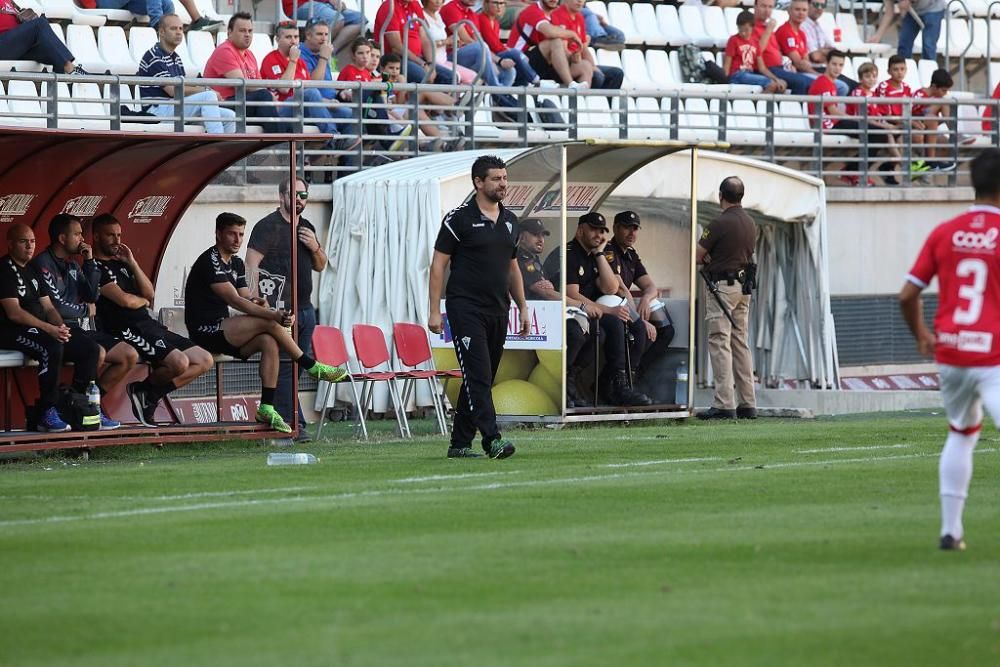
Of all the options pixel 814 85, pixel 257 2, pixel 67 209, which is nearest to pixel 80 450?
Answer: pixel 67 209

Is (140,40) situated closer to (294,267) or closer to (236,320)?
(294,267)

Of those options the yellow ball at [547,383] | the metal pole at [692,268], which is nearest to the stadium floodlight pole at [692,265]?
the metal pole at [692,268]

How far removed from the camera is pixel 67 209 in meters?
17.3

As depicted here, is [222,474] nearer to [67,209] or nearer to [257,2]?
[67,209]

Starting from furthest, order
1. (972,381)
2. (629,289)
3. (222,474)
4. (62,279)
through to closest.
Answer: (629,289), (62,279), (222,474), (972,381)

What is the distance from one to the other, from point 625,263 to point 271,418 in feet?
16.0

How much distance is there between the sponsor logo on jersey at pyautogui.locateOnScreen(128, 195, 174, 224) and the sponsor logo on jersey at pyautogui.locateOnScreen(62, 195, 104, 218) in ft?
1.47

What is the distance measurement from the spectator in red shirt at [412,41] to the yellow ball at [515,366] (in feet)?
19.2

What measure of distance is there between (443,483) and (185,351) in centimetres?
483

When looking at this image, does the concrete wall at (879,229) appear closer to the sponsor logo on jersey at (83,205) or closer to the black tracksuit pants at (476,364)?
the sponsor logo on jersey at (83,205)

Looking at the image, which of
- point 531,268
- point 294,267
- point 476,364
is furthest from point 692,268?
point 476,364

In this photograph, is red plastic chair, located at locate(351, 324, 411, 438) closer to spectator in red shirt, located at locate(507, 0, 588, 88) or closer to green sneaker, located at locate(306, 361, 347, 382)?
green sneaker, located at locate(306, 361, 347, 382)

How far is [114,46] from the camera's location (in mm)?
22500

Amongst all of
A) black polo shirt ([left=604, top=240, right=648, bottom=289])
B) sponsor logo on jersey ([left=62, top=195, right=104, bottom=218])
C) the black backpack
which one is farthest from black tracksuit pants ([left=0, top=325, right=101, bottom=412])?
black polo shirt ([left=604, top=240, right=648, bottom=289])
